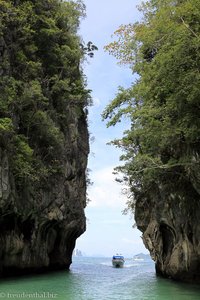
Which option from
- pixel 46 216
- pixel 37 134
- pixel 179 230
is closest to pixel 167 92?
pixel 179 230

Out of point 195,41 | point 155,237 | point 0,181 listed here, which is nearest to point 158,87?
point 195,41

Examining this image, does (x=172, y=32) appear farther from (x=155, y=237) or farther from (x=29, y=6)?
(x=155, y=237)

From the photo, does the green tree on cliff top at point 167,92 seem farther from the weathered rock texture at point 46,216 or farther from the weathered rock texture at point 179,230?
the weathered rock texture at point 46,216

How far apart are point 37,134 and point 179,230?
843cm

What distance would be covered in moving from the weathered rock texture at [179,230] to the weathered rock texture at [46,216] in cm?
549

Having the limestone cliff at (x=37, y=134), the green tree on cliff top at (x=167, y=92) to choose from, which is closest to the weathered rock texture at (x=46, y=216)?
the limestone cliff at (x=37, y=134)

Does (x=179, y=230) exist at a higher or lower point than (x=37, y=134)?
lower

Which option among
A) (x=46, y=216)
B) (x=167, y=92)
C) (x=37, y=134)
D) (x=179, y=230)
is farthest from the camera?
(x=46, y=216)

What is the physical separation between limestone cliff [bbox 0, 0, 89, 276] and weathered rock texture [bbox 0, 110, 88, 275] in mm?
46

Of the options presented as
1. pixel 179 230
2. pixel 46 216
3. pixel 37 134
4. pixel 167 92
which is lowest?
pixel 179 230

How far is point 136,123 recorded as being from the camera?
44.0ft

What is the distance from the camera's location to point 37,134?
19328 millimetres

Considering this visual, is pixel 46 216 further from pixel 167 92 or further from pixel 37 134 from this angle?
pixel 167 92

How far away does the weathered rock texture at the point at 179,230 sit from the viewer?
1470cm
